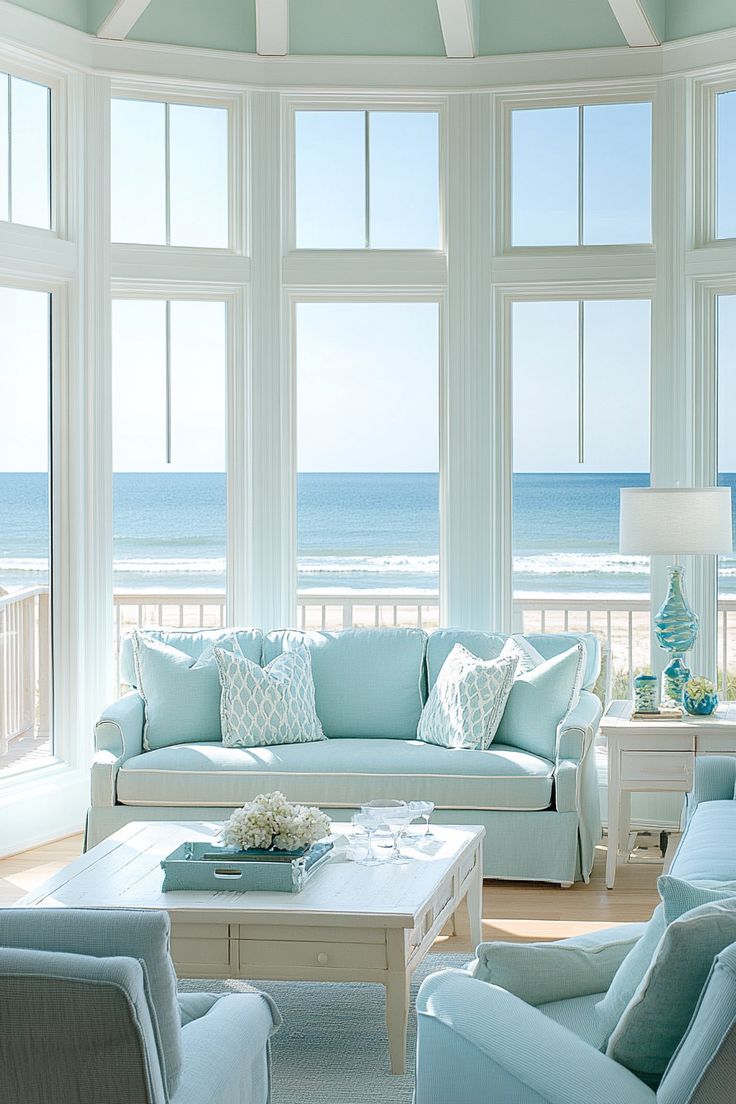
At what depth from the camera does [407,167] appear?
19.3ft

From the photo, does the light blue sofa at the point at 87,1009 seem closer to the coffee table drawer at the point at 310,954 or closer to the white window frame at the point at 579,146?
the coffee table drawer at the point at 310,954

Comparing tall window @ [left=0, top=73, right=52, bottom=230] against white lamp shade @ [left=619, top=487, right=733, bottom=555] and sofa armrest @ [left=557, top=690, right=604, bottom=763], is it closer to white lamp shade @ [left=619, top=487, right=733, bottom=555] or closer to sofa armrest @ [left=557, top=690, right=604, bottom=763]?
white lamp shade @ [left=619, top=487, right=733, bottom=555]

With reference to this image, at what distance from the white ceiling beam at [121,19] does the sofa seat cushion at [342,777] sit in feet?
10.7

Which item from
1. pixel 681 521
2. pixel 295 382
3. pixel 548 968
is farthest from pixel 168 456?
pixel 548 968

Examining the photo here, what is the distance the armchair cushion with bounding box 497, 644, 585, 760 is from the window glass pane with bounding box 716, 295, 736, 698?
90cm

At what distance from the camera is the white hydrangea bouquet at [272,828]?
3.47 m

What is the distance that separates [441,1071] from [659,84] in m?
4.81

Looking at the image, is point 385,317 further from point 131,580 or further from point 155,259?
point 131,580

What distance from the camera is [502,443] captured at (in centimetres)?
586

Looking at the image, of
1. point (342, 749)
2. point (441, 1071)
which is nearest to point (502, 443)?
point (342, 749)

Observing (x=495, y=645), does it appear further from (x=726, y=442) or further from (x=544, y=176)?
(x=544, y=176)

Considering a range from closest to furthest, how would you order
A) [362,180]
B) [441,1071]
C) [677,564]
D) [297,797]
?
[441,1071], [297,797], [677,564], [362,180]

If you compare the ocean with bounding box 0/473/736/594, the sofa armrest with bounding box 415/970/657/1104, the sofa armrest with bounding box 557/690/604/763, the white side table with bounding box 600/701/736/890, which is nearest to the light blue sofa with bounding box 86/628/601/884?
the sofa armrest with bounding box 557/690/604/763

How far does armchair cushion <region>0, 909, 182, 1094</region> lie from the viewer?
1.82 m
